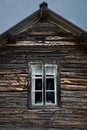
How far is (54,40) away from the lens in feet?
43.6

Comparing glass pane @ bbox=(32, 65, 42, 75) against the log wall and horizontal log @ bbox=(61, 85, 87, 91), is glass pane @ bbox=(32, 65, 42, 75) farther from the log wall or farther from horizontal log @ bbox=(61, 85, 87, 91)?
horizontal log @ bbox=(61, 85, 87, 91)

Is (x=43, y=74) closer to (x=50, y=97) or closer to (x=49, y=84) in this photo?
(x=49, y=84)

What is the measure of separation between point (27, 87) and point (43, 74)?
2.86 feet

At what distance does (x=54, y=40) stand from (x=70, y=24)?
0.95 meters

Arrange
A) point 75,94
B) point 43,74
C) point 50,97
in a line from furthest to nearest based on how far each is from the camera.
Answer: point 43,74, point 50,97, point 75,94

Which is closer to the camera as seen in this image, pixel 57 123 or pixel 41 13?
pixel 57 123

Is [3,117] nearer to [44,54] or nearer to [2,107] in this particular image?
[2,107]

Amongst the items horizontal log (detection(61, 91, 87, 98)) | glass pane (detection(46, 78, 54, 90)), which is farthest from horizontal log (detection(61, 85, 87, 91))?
glass pane (detection(46, 78, 54, 90))

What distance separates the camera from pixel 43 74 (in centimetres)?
1300

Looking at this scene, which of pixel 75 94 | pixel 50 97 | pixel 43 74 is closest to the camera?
pixel 75 94

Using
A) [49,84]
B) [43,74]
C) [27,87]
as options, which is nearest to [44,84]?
[49,84]

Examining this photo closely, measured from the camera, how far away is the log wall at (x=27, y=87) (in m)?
12.4

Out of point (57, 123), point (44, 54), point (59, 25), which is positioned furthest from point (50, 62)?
Answer: point (57, 123)

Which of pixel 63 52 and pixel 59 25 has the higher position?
pixel 59 25
